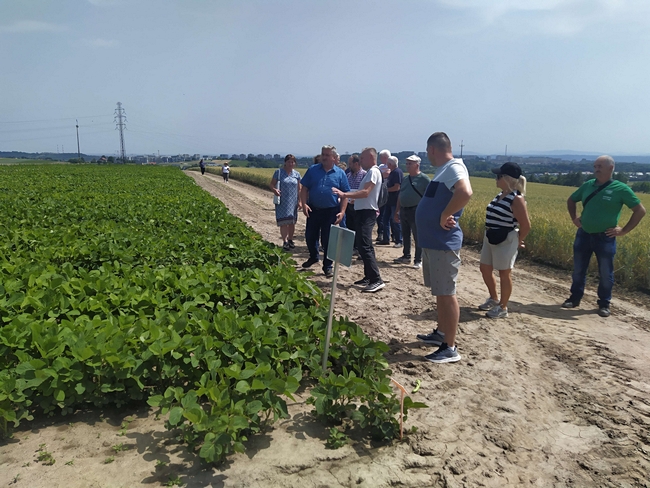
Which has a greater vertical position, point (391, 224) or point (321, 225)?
point (321, 225)

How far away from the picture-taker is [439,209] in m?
4.17

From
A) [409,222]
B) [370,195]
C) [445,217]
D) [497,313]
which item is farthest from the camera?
[409,222]

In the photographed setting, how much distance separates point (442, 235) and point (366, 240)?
95.0 inches

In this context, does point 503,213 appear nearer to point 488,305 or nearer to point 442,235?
point 488,305

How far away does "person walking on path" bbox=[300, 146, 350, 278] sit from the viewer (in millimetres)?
7059

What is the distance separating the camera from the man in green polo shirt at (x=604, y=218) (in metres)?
5.75

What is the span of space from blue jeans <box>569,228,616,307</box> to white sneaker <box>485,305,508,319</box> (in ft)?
4.26

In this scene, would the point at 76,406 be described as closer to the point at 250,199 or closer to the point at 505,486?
the point at 505,486

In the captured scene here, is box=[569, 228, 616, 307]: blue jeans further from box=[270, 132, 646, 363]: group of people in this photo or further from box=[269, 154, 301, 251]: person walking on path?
box=[269, 154, 301, 251]: person walking on path


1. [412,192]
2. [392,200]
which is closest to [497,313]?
[412,192]

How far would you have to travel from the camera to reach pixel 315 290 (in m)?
4.65

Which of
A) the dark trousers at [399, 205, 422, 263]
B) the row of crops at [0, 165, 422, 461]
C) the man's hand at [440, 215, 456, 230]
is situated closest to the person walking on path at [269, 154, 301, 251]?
the dark trousers at [399, 205, 422, 263]

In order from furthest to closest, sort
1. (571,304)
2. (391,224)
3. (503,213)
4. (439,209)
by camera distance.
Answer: (391,224) < (571,304) < (503,213) < (439,209)

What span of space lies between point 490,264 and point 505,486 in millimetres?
3326
